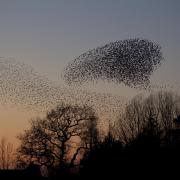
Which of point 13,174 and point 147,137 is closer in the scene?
point 147,137

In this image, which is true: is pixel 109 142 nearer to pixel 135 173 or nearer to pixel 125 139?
pixel 135 173

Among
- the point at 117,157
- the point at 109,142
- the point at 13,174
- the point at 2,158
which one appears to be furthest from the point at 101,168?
the point at 2,158

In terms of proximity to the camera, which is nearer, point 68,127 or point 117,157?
point 117,157

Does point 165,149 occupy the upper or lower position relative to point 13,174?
upper

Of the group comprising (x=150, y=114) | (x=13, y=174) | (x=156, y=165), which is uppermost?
(x=150, y=114)

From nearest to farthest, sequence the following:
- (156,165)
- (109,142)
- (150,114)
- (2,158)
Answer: (156,165), (109,142), (150,114), (2,158)

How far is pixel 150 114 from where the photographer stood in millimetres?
64875

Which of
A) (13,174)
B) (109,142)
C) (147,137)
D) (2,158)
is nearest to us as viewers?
(147,137)

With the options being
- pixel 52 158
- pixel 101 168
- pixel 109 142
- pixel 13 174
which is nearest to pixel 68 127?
pixel 52 158

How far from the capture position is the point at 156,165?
139ft

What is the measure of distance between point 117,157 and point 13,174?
38.7 m

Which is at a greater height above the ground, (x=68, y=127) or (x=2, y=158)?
(x=68, y=127)

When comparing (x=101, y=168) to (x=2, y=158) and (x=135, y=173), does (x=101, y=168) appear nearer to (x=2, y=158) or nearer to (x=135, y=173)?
(x=135, y=173)

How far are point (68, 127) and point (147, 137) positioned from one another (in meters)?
29.5
